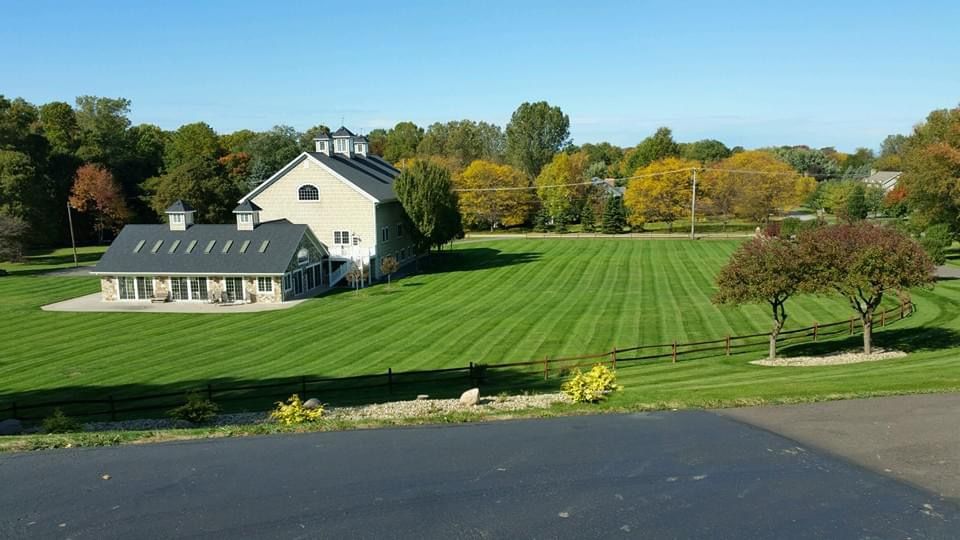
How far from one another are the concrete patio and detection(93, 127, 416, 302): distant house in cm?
101

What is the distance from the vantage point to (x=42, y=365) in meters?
25.1

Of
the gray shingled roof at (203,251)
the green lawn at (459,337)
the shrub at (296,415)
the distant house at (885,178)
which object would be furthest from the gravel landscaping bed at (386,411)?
the distant house at (885,178)

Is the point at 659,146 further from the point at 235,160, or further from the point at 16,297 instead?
the point at 16,297

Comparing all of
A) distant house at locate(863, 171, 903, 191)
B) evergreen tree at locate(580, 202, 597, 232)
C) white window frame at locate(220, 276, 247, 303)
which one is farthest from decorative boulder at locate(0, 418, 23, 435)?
distant house at locate(863, 171, 903, 191)

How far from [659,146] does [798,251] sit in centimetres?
8981

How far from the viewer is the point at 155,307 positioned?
38.4m

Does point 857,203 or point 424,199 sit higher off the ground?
point 424,199

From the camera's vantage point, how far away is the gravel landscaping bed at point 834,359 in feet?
70.1

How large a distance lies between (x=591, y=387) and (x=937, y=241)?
37110 mm

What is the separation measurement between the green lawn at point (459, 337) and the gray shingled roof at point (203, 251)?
393 cm

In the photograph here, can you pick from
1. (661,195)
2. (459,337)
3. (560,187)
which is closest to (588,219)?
(560,187)

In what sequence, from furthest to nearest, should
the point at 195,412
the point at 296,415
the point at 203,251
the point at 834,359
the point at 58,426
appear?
Result: the point at 203,251, the point at 834,359, the point at 195,412, the point at 58,426, the point at 296,415

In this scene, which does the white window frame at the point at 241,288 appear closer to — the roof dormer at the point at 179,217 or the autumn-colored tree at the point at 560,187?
the roof dormer at the point at 179,217

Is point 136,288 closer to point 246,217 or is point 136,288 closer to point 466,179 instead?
point 246,217
